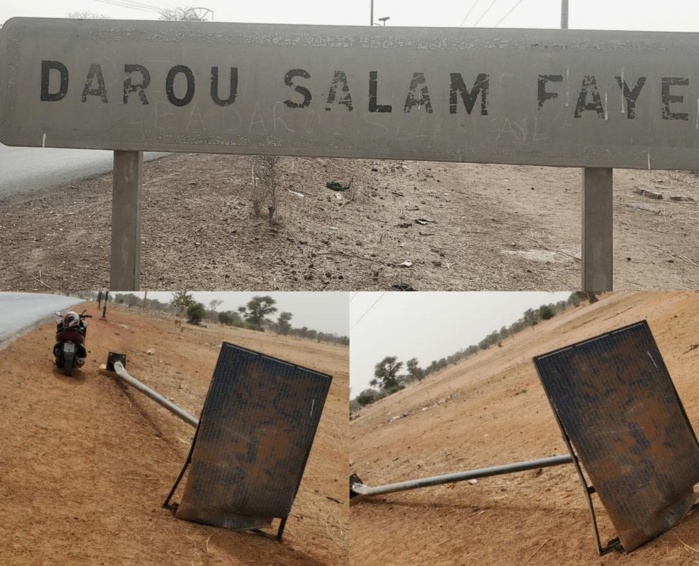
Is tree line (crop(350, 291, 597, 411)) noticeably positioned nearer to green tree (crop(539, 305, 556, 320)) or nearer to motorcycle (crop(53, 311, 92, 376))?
green tree (crop(539, 305, 556, 320))

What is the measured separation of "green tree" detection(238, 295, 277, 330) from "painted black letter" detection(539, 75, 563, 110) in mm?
2322

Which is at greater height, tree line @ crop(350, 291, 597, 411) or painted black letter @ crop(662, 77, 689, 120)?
painted black letter @ crop(662, 77, 689, 120)

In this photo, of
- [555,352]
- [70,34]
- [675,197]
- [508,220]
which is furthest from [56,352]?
[675,197]

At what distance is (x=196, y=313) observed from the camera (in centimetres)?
620

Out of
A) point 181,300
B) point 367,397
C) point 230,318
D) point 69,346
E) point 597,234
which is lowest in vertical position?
point 367,397

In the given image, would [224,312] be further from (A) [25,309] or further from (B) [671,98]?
(B) [671,98]

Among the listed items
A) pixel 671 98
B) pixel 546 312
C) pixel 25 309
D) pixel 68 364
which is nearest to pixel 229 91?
pixel 25 309

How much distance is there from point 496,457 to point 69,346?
10.0ft

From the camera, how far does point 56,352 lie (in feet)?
19.6

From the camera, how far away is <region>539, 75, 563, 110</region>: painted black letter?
5668 millimetres

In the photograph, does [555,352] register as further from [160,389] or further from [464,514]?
[160,389]

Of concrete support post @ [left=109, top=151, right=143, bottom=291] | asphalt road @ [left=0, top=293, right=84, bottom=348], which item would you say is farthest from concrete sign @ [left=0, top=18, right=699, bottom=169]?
asphalt road @ [left=0, top=293, right=84, bottom=348]

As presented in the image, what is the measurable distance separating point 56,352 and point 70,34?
7.18 feet

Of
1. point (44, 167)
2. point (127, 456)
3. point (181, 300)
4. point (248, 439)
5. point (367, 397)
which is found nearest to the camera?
point (248, 439)
